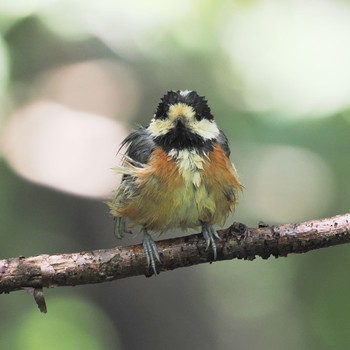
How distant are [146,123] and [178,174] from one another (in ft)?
7.62

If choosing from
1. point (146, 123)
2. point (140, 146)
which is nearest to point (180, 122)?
point (140, 146)

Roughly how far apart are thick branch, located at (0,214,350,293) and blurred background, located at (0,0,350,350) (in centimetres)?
100

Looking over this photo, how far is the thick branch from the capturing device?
7.64 feet

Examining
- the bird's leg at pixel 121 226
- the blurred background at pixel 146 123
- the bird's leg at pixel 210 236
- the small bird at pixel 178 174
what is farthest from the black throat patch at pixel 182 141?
the blurred background at pixel 146 123

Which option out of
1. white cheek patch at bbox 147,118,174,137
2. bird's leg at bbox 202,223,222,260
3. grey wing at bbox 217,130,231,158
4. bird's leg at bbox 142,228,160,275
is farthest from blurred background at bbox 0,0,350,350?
bird's leg at bbox 142,228,160,275

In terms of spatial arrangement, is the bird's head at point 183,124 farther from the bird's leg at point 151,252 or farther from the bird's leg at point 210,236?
the bird's leg at point 151,252

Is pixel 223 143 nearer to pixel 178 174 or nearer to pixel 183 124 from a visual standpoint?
pixel 183 124

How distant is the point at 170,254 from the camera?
249cm

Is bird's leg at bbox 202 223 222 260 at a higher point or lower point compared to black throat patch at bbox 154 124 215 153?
lower

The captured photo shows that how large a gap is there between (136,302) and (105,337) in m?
0.68

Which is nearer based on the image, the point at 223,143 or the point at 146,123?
the point at 223,143

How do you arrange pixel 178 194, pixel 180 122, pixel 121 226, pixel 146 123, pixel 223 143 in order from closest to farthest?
pixel 178 194, pixel 180 122, pixel 223 143, pixel 121 226, pixel 146 123

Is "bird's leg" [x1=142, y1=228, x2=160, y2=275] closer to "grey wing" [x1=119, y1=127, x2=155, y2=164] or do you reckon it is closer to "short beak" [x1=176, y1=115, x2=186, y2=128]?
"grey wing" [x1=119, y1=127, x2=155, y2=164]

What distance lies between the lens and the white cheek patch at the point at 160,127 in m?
2.82
